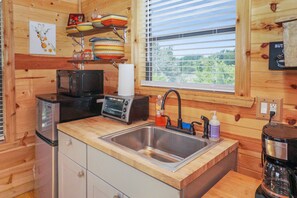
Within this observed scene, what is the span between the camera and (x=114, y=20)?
6.40 ft

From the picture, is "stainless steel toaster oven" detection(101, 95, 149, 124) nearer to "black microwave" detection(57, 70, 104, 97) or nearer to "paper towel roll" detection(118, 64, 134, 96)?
"paper towel roll" detection(118, 64, 134, 96)

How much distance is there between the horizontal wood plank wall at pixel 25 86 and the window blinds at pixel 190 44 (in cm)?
112

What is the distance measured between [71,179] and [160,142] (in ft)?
2.31

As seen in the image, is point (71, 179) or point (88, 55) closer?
point (71, 179)

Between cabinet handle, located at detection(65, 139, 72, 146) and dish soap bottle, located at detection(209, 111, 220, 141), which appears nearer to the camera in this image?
dish soap bottle, located at detection(209, 111, 220, 141)

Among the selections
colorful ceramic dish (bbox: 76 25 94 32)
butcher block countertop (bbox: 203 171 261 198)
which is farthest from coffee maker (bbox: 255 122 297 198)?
colorful ceramic dish (bbox: 76 25 94 32)

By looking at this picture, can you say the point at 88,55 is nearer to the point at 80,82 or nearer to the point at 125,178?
the point at 80,82

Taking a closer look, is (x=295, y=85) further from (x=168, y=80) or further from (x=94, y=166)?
(x=94, y=166)

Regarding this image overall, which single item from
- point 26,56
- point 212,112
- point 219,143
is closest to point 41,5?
point 26,56

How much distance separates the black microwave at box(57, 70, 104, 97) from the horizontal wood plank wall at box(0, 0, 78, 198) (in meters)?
0.32

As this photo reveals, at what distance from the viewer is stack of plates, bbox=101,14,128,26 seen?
1945 millimetres

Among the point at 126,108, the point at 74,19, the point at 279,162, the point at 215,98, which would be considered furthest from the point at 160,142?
the point at 74,19

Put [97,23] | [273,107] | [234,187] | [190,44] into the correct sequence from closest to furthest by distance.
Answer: [234,187] → [273,107] → [190,44] → [97,23]

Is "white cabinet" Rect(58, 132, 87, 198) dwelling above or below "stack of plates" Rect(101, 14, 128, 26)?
below
